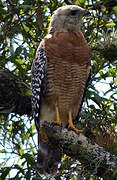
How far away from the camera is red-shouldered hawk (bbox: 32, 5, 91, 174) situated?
16.7 ft

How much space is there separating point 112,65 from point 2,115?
1.44 m

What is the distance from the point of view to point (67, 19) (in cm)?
547

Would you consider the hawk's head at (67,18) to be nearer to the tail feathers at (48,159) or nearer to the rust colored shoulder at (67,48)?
the rust colored shoulder at (67,48)

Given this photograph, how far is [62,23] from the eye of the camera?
5465mm

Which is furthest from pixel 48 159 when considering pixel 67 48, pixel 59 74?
pixel 67 48

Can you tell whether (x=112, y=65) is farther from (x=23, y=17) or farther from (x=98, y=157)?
(x=98, y=157)

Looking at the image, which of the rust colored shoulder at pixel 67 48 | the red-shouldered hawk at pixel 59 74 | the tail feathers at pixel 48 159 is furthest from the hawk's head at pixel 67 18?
the tail feathers at pixel 48 159

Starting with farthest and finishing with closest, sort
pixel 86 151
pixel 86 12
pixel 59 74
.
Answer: pixel 86 12, pixel 59 74, pixel 86 151

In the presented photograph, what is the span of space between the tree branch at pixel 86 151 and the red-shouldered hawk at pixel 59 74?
0.43 metres

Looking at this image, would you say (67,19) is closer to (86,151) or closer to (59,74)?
(59,74)

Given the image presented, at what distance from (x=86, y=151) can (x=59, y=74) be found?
1122 mm

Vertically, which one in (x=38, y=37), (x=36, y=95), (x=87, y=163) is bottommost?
(x=87, y=163)

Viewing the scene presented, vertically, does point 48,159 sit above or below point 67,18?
below

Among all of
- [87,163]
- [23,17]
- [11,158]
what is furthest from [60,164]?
[23,17]
